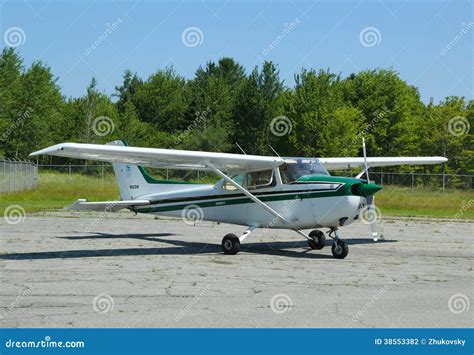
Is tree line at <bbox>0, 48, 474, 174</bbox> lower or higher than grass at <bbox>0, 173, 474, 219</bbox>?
higher

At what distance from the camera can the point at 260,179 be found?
1675cm

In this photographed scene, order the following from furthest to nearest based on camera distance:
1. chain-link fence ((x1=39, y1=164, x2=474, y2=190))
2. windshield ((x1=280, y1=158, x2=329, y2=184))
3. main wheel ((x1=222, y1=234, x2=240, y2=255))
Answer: chain-link fence ((x1=39, y1=164, x2=474, y2=190)) < windshield ((x1=280, y1=158, x2=329, y2=184)) < main wheel ((x1=222, y1=234, x2=240, y2=255))

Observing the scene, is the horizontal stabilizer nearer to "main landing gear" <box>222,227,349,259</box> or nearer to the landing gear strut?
"main landing gear" <box>222,227,349,259</box>

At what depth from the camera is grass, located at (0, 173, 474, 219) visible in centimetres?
3475

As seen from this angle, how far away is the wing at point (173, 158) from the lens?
14625 millimetres

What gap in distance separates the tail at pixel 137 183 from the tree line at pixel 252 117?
127 ft

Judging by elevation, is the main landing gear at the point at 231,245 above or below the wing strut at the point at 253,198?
below

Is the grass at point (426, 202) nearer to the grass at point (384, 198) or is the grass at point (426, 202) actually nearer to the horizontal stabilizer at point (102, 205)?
the grass at point (384, 198)

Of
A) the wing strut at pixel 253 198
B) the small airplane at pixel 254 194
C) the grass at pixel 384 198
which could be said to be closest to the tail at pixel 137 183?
the small airplane at pixel 254 194

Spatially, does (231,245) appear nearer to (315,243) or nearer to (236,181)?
(236,181)

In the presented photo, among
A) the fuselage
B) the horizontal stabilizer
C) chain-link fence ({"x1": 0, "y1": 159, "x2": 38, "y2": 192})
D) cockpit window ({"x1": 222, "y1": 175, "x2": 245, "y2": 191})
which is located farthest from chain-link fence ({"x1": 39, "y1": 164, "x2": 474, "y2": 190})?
cockpit window ({"x1": 222, "y1": 175, "x2": 245, "y2": 191})

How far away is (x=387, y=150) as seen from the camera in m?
71.7

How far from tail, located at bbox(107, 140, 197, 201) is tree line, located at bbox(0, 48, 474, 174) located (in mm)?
38783

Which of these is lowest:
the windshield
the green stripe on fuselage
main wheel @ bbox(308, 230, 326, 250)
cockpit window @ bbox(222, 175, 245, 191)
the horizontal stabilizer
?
main wheel @ bbox(308, 230, 326, 250)
